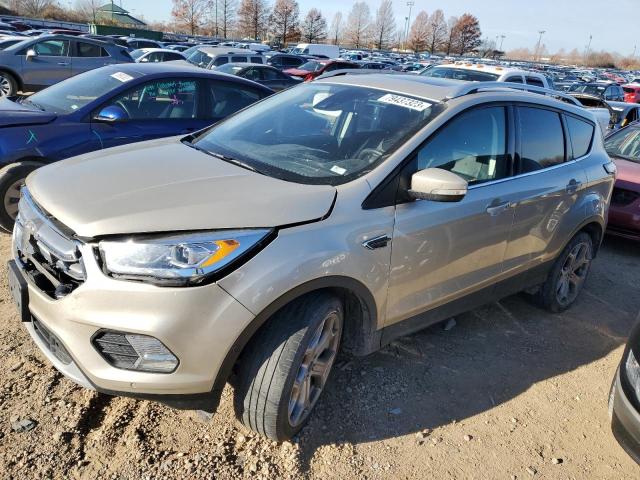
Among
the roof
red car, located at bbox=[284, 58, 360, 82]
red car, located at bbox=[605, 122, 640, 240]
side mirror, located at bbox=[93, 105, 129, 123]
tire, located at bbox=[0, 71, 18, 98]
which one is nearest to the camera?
the roof

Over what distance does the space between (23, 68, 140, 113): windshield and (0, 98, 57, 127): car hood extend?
220 mm

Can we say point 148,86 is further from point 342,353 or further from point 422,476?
point 422,476

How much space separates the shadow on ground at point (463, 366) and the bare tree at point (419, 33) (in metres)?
94.6

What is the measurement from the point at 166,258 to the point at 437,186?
1325 mm

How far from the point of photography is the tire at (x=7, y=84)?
1269 cm

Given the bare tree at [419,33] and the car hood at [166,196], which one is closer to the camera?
the car hood at [166,196]

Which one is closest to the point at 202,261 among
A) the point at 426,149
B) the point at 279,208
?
the point at 279,208

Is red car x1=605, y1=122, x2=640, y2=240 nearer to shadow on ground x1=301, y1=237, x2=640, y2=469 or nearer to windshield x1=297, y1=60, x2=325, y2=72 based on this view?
shadow on ground x1=301, y1=237, x2=640, y2=469

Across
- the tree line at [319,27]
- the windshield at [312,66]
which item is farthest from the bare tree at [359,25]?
the windshield at [312,66]

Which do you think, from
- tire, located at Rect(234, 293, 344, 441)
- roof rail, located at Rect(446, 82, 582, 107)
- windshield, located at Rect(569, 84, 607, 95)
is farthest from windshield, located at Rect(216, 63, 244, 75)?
tire, located at Rect(234, 293, 344, 441)

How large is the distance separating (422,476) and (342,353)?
1033 mm

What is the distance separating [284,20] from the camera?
73.9 metres

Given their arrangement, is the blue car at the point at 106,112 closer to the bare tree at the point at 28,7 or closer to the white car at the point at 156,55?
the white car at the point at 156,55

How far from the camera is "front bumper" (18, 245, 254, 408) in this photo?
6.79 ft
